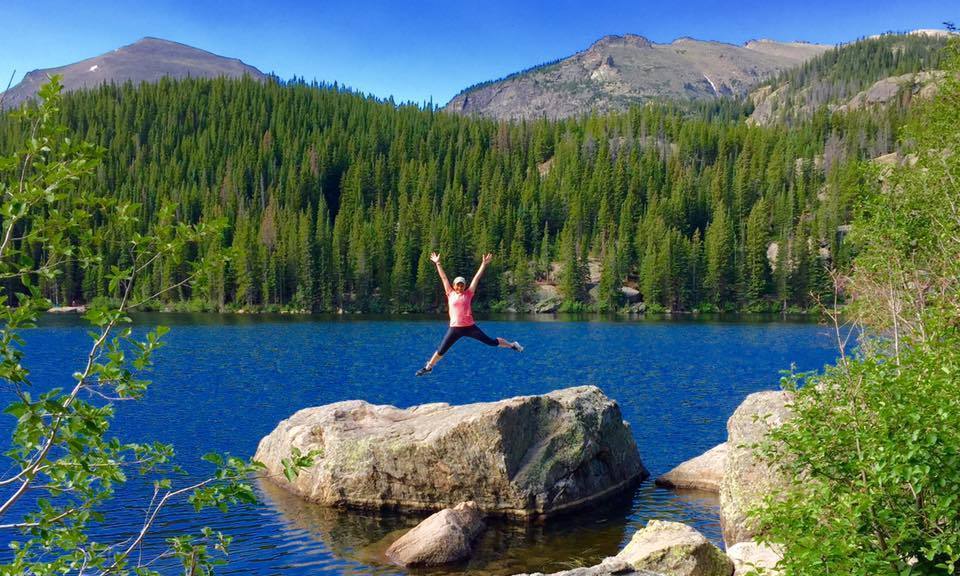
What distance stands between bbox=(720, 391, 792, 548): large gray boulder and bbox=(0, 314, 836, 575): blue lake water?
1670 millimetres

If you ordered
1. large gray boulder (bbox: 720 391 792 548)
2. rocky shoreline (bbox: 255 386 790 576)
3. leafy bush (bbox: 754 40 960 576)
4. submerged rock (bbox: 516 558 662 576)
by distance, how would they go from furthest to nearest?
rocky shoreline (bbox: 255 386 790 576)
large gray boulder (bbox: 720 391 792 548)
submerged rock (bbox: 516 558 662 576)
leafy bush (bbox: 754 40 960 576)

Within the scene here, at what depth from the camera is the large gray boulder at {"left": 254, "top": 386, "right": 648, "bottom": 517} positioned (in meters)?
19.1

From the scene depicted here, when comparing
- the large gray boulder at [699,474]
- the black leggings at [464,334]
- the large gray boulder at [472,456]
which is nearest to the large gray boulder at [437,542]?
the large gray boulder at [472,456]

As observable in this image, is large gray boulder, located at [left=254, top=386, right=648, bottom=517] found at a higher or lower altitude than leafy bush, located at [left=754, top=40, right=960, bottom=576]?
lower

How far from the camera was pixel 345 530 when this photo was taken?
728 inches

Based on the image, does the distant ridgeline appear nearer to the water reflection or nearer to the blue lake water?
the blue lake water

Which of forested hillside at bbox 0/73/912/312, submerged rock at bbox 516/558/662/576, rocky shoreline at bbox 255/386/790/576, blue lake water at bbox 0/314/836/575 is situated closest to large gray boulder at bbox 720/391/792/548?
rocky shoreline at bbox 255/386/790/576

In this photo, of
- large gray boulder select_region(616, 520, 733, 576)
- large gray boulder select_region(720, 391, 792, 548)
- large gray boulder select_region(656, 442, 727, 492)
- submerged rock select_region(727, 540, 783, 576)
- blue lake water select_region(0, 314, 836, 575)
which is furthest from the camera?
large gray boulder select_region(656, 442, 727, 492)

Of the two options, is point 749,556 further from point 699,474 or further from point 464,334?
point 699,474

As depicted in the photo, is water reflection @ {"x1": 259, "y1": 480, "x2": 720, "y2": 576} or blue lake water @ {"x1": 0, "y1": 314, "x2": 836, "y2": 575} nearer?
water reflection @ {"x1": 259, "y1": 480, "x2": 720, "y2": 576}

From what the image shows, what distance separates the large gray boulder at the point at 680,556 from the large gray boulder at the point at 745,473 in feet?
6.17

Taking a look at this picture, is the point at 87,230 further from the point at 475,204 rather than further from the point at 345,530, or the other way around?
the point at 475,204

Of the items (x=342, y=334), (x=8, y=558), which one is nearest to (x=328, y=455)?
(x=8, y=558)

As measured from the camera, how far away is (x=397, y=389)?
41.8m
